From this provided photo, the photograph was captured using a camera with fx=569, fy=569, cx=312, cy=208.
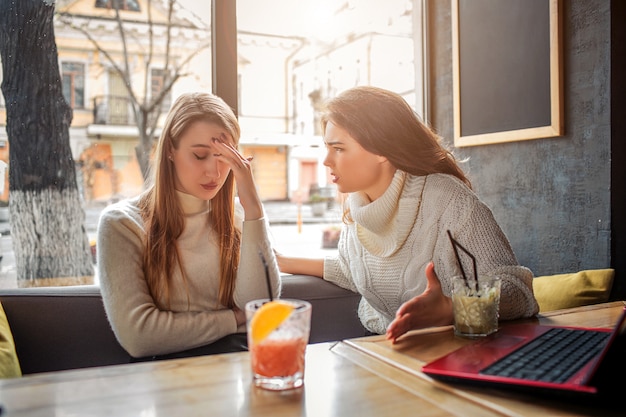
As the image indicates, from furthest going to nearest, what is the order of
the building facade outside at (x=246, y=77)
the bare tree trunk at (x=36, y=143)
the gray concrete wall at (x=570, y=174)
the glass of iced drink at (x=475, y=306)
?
the building facade outside at (x=246, y=77) < the bare tree trunk at (x=36, y=143) < the gray concrete wall at (x=570, y=174) < the glass of iced drink at (x=475, y=306)

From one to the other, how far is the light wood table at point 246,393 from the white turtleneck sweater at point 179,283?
0.56 metres

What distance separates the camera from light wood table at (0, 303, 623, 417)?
807 mm

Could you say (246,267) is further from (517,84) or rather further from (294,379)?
(517,84)

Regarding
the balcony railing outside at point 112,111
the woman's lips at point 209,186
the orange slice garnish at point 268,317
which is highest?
the balcony railing outside at point 112,111

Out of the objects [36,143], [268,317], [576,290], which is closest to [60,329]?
[36,143]

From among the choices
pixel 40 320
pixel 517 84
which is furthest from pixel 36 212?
pixel 517 84

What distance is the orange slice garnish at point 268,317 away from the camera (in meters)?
0.88

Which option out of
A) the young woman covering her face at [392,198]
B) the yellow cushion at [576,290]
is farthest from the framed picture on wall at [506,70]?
the young woman covering her face at [392,198]

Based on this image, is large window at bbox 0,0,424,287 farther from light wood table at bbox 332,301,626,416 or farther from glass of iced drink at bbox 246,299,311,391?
glass of iced drink at bbox 246,299,311,391

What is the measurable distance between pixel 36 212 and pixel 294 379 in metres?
1.84

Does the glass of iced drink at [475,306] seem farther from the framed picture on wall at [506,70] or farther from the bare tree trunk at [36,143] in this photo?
the bare tree trunk at [36,143]

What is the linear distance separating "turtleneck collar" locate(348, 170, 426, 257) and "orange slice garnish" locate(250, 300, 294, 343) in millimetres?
887

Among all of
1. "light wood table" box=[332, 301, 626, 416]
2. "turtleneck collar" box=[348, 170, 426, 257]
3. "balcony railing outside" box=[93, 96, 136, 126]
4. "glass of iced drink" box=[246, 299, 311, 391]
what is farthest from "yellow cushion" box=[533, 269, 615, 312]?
"balcony railing outside" box=[93, 96, 136, 126]

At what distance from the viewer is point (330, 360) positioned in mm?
1048
